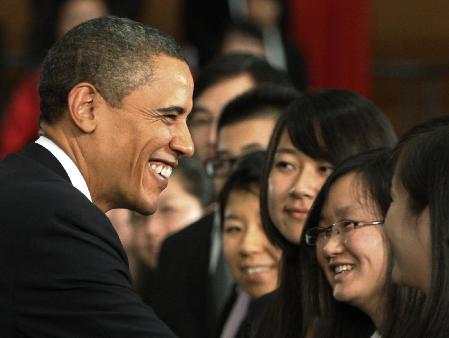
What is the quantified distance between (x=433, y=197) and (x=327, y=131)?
1.31 m

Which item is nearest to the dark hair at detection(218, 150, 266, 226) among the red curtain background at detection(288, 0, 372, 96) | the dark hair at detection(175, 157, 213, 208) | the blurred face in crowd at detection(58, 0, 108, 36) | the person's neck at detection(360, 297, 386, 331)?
the person's neck at detection(360, 297, 386, 331)

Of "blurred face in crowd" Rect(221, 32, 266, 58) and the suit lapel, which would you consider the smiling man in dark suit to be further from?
"blurred face in crowd" Rect(221, 32, 266, 58)

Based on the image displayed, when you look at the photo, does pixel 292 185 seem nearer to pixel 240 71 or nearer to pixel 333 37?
pixel 240 71

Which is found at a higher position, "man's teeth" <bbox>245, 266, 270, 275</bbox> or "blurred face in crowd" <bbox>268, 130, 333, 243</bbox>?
"blurred face in crowd" <bbox>268, 130, 333, 243</bbox>

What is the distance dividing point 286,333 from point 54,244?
103cm

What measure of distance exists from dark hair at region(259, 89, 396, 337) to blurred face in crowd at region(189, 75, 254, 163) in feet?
4.71

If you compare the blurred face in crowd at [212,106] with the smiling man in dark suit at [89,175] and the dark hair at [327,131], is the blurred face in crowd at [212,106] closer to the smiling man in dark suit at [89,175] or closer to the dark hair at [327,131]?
the dark hair at [327,131]

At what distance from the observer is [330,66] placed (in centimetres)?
894

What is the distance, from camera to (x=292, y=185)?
4.05 m

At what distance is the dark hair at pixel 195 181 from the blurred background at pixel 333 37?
70.0 inches

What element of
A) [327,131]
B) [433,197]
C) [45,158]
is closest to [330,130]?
[327,131]

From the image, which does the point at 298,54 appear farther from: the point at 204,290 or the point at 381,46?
the point at 204,290

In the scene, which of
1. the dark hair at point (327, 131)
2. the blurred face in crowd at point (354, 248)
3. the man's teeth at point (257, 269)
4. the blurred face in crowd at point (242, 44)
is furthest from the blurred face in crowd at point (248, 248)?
the blurred face in crowd at point (242, 44)

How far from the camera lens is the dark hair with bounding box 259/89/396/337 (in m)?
4.00
